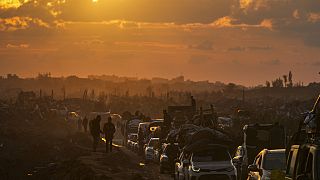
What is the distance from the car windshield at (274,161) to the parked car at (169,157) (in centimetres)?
1232

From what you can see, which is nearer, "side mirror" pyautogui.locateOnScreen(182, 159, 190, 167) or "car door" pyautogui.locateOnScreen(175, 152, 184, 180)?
"side mirror" pyautogui.locateOnScreen(182, 159, 190, 167)

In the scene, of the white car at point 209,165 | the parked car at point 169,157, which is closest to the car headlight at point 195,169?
the white car at point 209,165

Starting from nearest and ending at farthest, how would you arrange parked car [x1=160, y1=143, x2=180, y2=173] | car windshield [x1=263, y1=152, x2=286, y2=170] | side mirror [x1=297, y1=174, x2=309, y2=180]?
side mirror [x1=297, y1=174, x2=309, y2=180] → car windshield [x1=263, y1=152, x2=286, y2=170] → parked car [x1=160, y1=143, x2=180, y2=173]

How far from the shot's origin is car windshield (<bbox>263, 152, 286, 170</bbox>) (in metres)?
23.3

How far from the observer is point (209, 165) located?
2661 centimetres

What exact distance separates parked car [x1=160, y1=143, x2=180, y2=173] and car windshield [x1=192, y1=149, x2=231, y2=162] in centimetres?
874

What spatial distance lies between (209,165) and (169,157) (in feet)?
33.0

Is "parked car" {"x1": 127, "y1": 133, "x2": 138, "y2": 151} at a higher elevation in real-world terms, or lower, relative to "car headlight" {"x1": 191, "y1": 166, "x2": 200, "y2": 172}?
lower

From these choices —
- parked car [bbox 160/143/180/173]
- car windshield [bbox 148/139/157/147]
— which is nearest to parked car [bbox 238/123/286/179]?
parked car [bbox 160/143/180/173]

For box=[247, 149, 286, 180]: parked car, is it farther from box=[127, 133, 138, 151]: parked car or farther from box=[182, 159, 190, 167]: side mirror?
box=[127, 133, 138, 151]: parked car

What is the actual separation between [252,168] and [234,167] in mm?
4331

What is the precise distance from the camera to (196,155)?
89.8 feet

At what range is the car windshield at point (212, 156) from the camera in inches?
1069

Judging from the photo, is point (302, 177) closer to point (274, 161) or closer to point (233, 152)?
point (274, 161)
